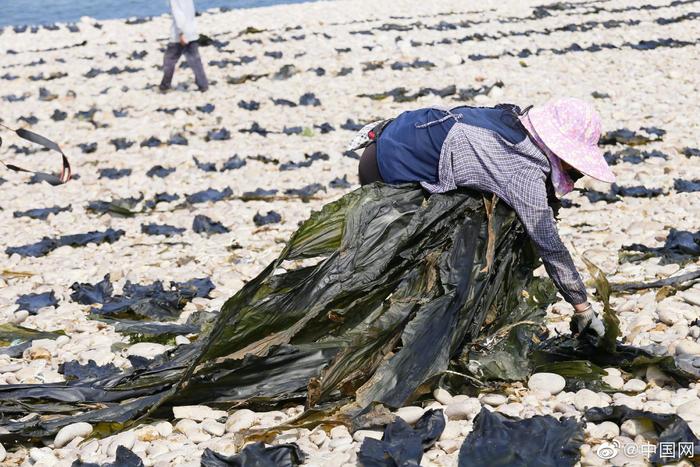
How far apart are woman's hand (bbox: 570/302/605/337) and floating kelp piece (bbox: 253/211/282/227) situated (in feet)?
12.7

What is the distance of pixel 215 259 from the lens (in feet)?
21.6

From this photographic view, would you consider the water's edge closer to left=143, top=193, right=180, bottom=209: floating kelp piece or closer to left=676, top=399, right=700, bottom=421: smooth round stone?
left=143, top=193, right=180, bottom=209: floating kelp piece

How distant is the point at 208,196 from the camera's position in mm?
8383

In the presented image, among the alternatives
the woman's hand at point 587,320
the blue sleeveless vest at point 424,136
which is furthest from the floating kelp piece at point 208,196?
the woman's hand at point 587,320

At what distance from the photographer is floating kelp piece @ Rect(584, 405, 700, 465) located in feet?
10.0

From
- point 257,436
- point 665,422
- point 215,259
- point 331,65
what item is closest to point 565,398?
point 665,422

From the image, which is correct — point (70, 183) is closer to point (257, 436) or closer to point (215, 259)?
point (215, 259)

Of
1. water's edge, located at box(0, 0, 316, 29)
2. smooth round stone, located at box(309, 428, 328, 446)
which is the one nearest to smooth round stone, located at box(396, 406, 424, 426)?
smooth round stone, located at box(309, 428, 328, 446)

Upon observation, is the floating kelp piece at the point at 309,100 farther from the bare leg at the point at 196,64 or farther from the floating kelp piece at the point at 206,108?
the bare leg at the point at 196,64

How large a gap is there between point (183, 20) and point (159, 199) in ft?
18.0

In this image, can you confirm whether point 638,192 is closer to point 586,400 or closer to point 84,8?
point 586,400

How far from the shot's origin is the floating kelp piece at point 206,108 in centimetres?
1211

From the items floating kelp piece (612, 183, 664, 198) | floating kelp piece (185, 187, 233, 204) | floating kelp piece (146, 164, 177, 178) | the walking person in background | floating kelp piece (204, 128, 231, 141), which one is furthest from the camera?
the walking person in background

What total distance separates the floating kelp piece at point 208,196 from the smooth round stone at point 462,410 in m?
5.18
